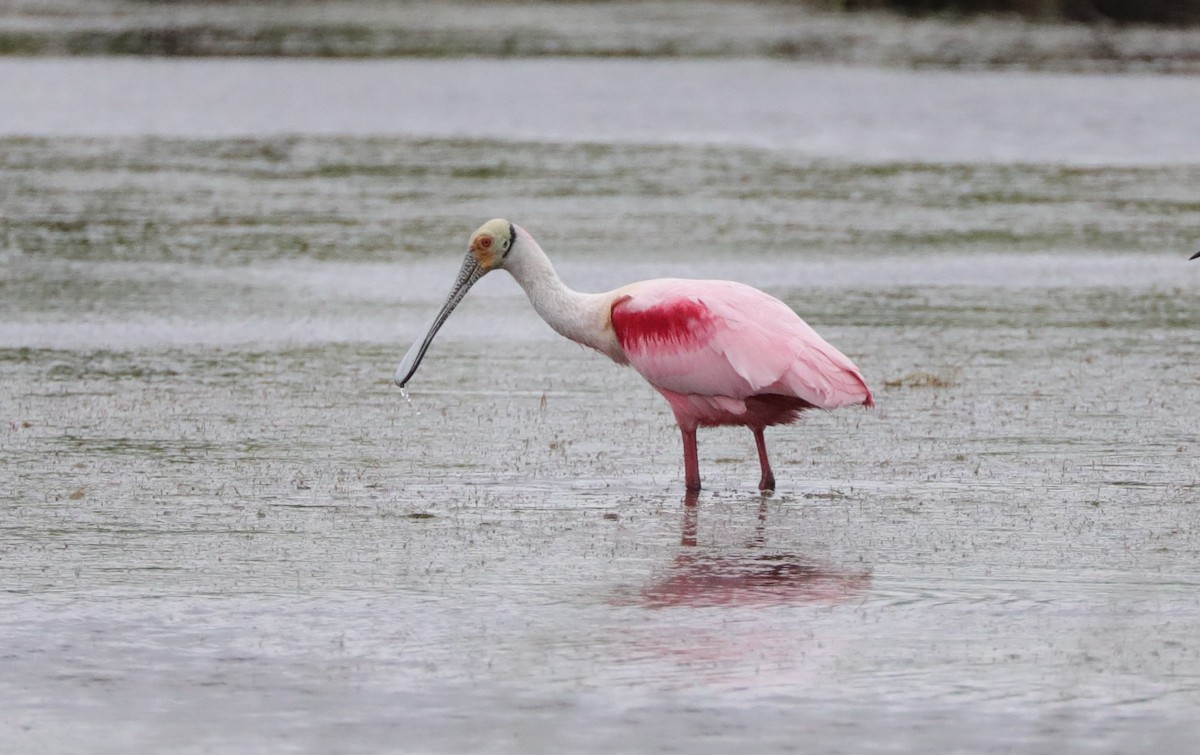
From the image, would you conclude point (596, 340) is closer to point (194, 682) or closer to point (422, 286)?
point (194, 682)

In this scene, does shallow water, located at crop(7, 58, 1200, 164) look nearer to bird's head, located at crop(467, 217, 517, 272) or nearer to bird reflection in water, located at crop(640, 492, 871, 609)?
bird's head, located at crop(467, 217, 517, 272)

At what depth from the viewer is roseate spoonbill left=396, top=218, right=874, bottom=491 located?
811 cm

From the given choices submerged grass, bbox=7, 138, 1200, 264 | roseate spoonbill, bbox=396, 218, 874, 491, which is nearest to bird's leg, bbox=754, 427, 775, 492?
roseate spoonbill, bbox=396, 218, 874, 491

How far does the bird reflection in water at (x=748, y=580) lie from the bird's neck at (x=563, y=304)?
1.46 meters

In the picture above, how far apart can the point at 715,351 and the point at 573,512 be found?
2.73ft

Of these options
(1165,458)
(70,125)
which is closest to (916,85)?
(70,125)

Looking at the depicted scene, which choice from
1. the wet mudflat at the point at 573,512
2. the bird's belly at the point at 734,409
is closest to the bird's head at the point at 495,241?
the wet mudflat at the point at 573,512

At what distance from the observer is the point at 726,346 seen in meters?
8.20

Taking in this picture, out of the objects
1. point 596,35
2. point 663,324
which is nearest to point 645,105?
point 596,35

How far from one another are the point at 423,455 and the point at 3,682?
3.29m

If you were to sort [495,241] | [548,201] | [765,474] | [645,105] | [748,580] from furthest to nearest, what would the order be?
[645,105] → [548,201] → [495,241] → [765,474] → [748,580]

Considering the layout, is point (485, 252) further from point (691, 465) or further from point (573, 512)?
point (573, 512)

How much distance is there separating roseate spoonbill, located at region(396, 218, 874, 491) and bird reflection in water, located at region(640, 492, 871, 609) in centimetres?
87

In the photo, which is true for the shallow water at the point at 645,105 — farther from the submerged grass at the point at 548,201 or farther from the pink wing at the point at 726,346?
the pink wing at the point at 726,346
